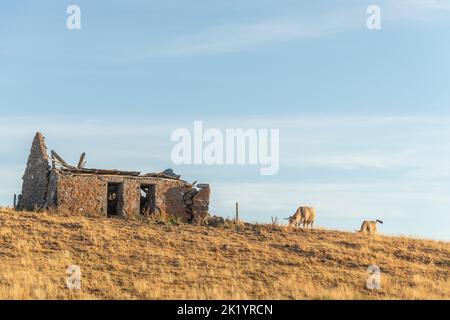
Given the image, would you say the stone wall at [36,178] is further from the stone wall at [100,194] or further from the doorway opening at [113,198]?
the doorway opening at [113,198]

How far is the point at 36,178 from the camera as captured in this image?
3884 centimetres

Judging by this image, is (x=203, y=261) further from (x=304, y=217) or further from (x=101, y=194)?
(x=304, y=217)

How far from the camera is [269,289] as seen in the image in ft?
76.9

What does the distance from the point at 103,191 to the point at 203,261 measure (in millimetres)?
10518

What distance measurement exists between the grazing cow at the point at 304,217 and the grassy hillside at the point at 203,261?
3.37 metres

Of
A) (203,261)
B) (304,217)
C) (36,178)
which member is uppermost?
(36,178)

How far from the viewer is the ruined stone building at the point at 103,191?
36.3 metres

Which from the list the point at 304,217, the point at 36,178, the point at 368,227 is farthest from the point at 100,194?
the point at 368,227

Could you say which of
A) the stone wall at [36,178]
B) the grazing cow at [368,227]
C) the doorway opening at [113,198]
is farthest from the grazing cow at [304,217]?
the stone wall at [36,178]

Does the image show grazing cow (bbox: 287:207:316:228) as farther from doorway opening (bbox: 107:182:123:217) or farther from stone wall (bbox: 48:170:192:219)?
doorway opening (bbox: 107:182:123:217)
